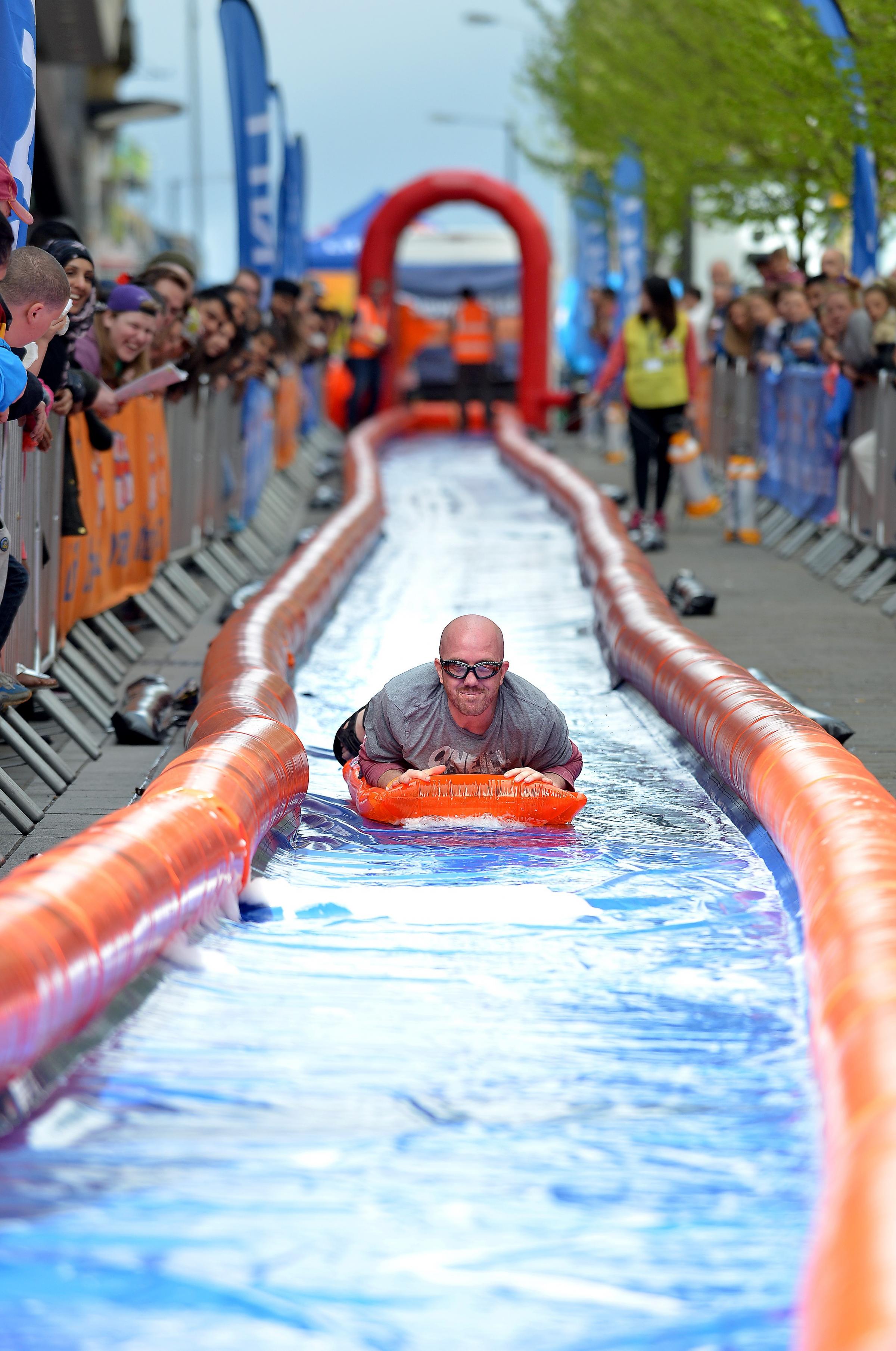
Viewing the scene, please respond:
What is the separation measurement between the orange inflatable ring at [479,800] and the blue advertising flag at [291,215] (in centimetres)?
1820

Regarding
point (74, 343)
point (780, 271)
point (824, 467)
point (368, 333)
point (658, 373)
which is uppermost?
point (780, 271)

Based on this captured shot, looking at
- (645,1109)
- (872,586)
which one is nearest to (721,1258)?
(645,1109)

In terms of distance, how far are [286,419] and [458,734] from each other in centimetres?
1480

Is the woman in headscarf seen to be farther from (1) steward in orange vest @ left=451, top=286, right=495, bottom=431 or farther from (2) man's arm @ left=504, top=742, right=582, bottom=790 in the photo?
(1) steward in orange vest @ left=451, top=286, right=495, bottom=431

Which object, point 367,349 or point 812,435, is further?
point 367,349

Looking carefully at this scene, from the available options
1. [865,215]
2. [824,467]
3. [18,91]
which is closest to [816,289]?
[865,215]

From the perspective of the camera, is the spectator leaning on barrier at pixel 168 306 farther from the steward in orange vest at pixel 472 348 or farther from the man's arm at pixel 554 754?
the steward in orange vest at pixel 472 348

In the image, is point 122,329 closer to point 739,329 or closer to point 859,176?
point 859,176

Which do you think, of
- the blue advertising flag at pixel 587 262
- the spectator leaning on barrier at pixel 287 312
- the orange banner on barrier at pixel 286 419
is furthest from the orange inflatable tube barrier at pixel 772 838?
the blue advertising flag at pixel 587 262

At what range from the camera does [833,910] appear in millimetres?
4156

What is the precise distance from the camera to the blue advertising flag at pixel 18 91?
7445mm

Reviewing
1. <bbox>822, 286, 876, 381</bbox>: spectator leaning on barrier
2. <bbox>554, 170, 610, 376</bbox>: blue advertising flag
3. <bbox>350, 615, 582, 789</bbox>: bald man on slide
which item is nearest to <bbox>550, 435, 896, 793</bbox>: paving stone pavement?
<bbox>350, 615, 582, 789</bbox>: bald man on slide

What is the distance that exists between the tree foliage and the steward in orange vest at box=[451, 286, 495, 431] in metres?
3.16

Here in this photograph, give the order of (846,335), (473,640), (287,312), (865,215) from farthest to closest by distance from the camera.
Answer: (287,312) < (865,215) < (846,335) < (473,640)
